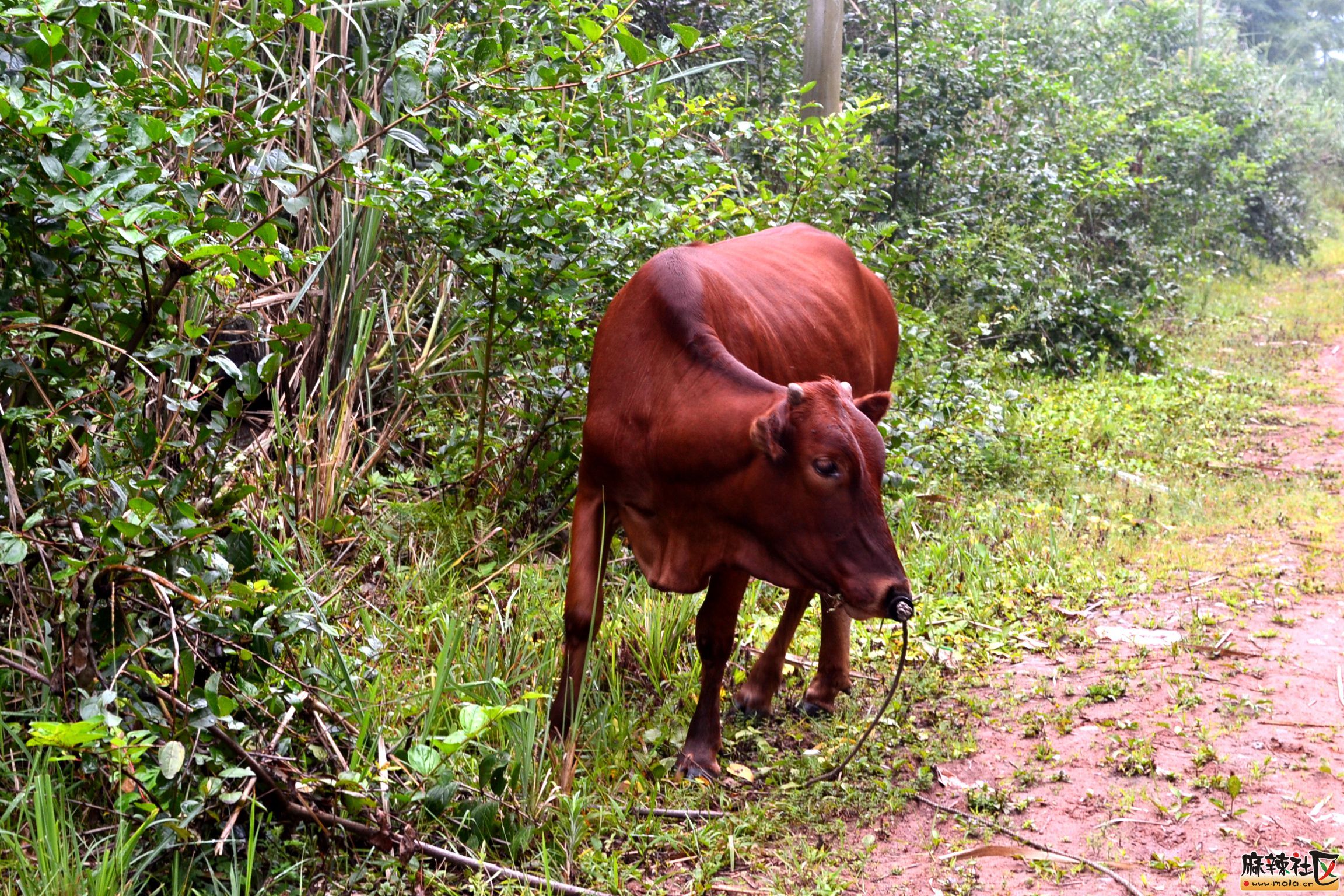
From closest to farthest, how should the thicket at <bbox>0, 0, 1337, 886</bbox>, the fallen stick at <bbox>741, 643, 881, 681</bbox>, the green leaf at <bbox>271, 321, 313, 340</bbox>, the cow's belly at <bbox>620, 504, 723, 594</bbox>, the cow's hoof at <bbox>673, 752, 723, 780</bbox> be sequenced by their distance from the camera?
the thicket at <bbox>0, 0, 1337, 886</bbox>
the green leaf at <bbox>271, 321, 313, 340</bbox>
the cow's belly at <bbox>620, 504, 723, 594</bbox>
the cow's hoof at <bbox>673, 752, 723, 780</bbox>
the fallen stick at <bbox>741, 643, 881, 681</bbox>

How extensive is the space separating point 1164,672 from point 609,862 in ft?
7.98

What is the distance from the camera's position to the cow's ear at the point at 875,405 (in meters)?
3.69

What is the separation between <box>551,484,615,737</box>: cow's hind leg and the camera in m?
3.80

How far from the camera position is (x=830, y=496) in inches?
131

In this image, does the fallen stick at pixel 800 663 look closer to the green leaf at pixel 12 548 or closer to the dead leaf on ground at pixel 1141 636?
the dead leaf on ground at pixel 1141 636

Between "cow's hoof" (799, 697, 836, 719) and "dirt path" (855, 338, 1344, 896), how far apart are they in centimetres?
52

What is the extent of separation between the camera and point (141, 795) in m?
2.59

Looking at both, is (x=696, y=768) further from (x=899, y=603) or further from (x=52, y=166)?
(x=52, y=166)

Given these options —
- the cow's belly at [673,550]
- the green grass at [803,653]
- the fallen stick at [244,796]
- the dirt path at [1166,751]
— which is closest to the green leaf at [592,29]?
the cow's belly at [673,550]

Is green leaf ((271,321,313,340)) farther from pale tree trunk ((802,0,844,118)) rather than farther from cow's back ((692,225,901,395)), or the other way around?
pale tree trunk ((802,0,844,118))

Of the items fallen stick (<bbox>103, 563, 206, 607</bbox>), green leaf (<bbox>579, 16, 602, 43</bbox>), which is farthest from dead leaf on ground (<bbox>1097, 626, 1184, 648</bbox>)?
fallen stick (<bbox>103, 563, 206, 607</bbox>)

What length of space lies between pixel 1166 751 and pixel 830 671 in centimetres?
111

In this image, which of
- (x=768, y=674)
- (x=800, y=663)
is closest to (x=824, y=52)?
(x=800, y=663)

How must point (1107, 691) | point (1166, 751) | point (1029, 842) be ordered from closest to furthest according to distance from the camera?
point (1029, 842) < point (1166, 751) < point (1107, 691)
